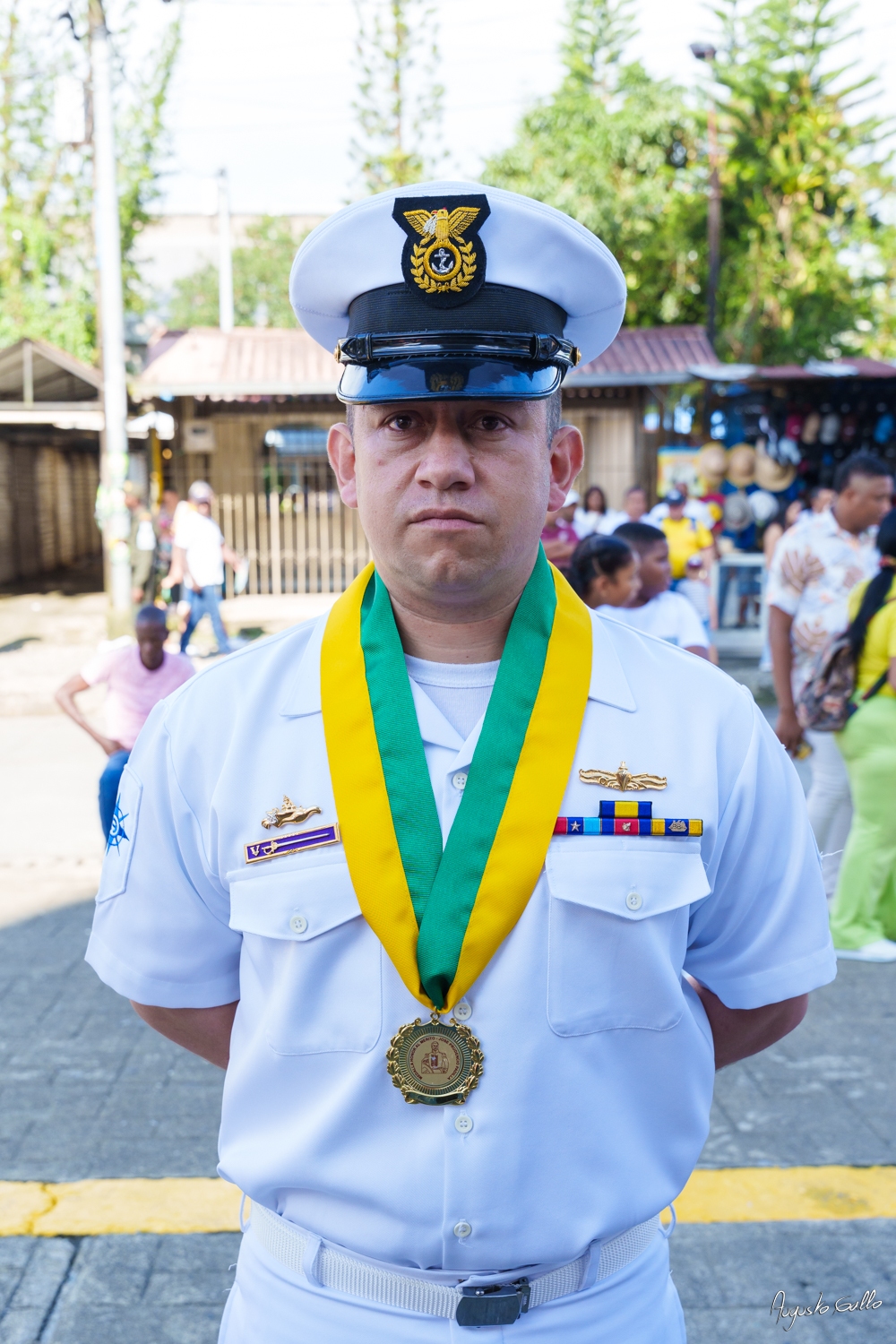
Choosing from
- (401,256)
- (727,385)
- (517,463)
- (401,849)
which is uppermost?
(727,385)

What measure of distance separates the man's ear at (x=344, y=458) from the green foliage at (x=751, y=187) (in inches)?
922

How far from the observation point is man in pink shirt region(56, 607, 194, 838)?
511 centimetres

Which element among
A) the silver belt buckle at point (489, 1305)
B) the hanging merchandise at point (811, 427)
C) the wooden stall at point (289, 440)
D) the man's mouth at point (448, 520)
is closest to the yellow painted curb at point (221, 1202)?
the silver belt buckle at point (489, 1305)

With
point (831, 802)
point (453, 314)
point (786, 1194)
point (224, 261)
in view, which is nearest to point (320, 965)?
point (453, 314)

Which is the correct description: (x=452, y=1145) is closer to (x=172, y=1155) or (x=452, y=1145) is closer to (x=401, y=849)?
(x=401, y=849)

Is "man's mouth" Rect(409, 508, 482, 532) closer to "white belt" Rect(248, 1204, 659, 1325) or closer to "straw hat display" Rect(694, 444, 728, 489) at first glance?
"white belt" Rect(248, 1204, 659, 1325)

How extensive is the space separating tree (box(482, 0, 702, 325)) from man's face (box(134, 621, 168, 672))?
65.7ft

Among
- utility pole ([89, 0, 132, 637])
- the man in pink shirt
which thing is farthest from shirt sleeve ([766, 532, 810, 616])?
utility pole ([89, 0, 132, 637])

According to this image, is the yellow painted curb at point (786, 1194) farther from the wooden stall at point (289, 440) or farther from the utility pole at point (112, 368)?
the wooden stall at point (289, 440)

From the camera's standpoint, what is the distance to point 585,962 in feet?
4.75

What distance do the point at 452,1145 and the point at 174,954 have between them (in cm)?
47

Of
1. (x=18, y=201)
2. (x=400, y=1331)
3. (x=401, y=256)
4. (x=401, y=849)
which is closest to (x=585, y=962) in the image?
(x=401, y=849)

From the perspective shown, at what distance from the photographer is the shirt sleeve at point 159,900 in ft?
5.19

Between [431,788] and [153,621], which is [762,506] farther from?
[431,788]
